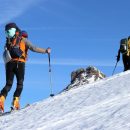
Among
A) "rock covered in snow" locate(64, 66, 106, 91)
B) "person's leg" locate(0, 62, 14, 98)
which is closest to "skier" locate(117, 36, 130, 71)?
"rock covered in snow" locate(64, 66, 106, 91)

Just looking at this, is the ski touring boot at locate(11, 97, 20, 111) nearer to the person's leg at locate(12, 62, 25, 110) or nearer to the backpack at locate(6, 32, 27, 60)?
the person's leg at locate(12, 62, 25, 110)

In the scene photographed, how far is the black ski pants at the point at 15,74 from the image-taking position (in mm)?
13078

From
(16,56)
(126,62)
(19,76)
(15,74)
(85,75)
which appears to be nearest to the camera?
(16,56)

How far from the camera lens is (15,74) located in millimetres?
13289

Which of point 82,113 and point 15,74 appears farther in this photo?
point 15,74

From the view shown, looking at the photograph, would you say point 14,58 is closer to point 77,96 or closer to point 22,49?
point 22,49

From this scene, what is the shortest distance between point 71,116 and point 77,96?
3231 millimetres

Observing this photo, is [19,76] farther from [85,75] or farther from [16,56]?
[85,75]

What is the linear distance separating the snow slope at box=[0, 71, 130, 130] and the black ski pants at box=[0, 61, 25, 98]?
0.83 meters

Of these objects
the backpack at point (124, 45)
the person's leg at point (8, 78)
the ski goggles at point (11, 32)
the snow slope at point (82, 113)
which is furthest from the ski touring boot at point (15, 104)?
the backpack at point (124, 45)

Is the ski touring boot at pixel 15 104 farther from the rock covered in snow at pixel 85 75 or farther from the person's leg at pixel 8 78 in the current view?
the rock covered in snow at pixel 85 75

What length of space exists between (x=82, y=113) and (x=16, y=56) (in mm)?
4027

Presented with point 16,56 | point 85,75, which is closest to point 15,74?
point 16,56

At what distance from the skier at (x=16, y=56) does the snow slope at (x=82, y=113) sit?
849 millimetres
